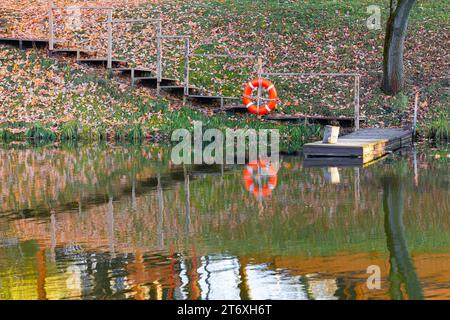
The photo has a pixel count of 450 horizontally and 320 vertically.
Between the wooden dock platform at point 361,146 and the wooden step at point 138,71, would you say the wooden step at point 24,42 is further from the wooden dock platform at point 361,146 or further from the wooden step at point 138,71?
the wooden dock platform at point 361,146

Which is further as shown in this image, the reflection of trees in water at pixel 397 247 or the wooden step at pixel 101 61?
the wooden step at pixel 101 61

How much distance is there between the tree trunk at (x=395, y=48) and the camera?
93.5 feet

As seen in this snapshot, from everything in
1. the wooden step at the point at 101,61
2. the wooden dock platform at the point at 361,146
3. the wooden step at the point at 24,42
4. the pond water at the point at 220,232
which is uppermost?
the wooden step at the point at 24,42

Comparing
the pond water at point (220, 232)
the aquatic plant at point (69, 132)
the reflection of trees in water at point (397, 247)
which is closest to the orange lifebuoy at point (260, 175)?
the pond water at point (220, 232)

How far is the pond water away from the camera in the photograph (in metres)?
11.8

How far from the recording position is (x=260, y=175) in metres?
21.1

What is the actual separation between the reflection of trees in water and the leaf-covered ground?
970 cm

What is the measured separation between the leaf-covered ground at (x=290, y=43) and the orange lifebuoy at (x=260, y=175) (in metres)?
5.95

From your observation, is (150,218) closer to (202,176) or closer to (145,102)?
(202,176)

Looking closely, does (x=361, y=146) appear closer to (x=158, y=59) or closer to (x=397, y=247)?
(x=158, y=59)

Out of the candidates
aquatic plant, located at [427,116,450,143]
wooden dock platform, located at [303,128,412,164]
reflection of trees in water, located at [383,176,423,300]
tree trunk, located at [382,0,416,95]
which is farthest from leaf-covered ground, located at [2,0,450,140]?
reflection of trees in water, located at [383,176,423,300]

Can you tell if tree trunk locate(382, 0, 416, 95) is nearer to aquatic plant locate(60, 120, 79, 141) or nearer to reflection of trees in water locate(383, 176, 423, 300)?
aquatic plant locate(60, 120, 79, 141)

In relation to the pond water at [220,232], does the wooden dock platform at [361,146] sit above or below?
above

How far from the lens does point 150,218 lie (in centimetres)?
1611
